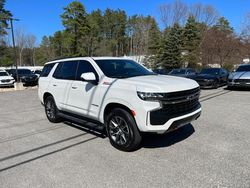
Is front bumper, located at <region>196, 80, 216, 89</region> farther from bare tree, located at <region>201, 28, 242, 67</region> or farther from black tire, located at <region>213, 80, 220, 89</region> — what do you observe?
bare tree, located at <region>201, 28, 242, 67</region>

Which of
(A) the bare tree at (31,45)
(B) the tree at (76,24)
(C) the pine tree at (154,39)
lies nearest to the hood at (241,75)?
(C) the pine tree at (154,39)

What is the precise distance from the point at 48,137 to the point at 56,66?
217 cm

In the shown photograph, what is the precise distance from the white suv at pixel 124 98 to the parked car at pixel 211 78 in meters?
10.5

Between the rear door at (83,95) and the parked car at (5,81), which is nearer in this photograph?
the rear door at (83,95)

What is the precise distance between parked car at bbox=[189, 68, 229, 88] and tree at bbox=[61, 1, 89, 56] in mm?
30486

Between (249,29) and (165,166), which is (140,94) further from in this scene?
(249,29)

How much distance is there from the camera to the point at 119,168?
371cm

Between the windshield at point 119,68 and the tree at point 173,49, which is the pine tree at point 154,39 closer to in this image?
the tree at point 173,49

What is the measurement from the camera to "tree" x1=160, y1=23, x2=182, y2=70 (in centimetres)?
3541

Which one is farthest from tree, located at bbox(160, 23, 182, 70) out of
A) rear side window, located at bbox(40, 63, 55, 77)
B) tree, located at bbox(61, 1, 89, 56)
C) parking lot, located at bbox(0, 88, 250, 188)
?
rear side window, located at bbox(40, 63, 55, 77)

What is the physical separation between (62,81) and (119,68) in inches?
69.6

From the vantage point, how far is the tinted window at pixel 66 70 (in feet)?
18.9

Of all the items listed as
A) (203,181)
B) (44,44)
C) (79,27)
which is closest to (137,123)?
(203,181)

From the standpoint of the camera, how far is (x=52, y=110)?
668cm
